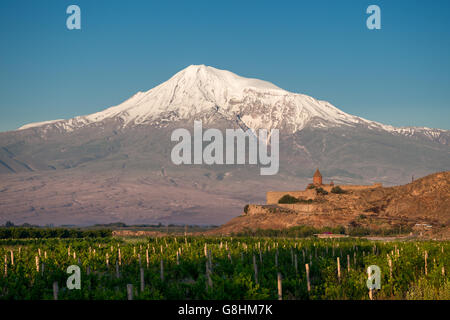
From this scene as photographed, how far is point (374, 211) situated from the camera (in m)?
87.6

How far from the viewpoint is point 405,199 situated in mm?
88875

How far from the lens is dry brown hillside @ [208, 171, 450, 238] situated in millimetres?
80062

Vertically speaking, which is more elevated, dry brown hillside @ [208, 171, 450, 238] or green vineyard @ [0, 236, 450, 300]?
dry brown hillside @ [208, 171, 450, 238]

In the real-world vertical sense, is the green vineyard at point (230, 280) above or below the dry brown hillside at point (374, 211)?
below

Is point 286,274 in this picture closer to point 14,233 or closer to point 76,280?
point 76,280

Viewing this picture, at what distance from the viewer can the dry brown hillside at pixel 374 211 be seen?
3152 inches

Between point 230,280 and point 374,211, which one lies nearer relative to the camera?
point 230,280

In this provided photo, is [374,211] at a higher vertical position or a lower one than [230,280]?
higher

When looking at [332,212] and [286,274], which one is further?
[332,212]

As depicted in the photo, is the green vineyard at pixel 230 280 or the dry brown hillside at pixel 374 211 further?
the dry brown hillside at pixel 374 211

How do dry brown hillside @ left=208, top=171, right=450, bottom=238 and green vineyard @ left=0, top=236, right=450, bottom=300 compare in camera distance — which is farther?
dry brown hillside @ left=208, top=171, right=450, bottom=238
